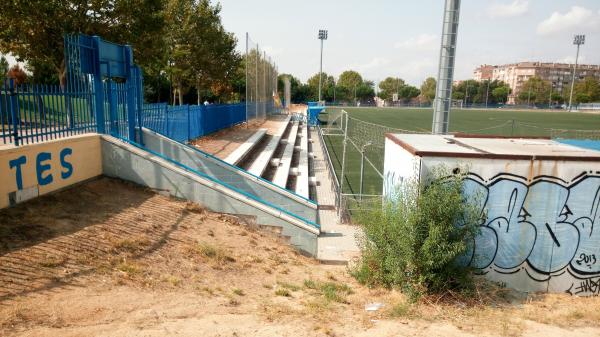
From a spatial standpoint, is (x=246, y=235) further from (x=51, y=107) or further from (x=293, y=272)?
(x=51, y=107)

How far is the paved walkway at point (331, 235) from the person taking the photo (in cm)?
891

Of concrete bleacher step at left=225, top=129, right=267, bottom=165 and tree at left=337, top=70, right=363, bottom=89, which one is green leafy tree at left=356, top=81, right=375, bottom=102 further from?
concrete bleacher step at left=225, top=129, right=267, bottom=165

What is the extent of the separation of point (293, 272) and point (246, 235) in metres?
1.47

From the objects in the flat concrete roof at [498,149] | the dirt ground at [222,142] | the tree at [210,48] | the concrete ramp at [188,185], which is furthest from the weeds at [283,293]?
the tree at [210,48]

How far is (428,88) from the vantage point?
15400 cm

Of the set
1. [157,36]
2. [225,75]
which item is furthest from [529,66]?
[157,36]

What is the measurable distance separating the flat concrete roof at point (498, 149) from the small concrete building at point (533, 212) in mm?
17

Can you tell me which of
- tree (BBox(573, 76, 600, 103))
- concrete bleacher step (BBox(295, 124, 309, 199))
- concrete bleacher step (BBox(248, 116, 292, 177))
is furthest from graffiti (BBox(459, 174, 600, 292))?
tree (BBox(573, 76, 600, 103))

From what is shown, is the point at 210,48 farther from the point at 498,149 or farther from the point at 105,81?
the point at 498,149

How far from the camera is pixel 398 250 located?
6.43 m

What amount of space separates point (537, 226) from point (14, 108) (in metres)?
8.43

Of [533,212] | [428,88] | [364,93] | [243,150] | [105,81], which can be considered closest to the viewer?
[533,212]

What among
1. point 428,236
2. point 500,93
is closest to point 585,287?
point 428,236

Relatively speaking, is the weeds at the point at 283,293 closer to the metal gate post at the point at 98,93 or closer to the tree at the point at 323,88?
the metal gate post at the point at 98,93
